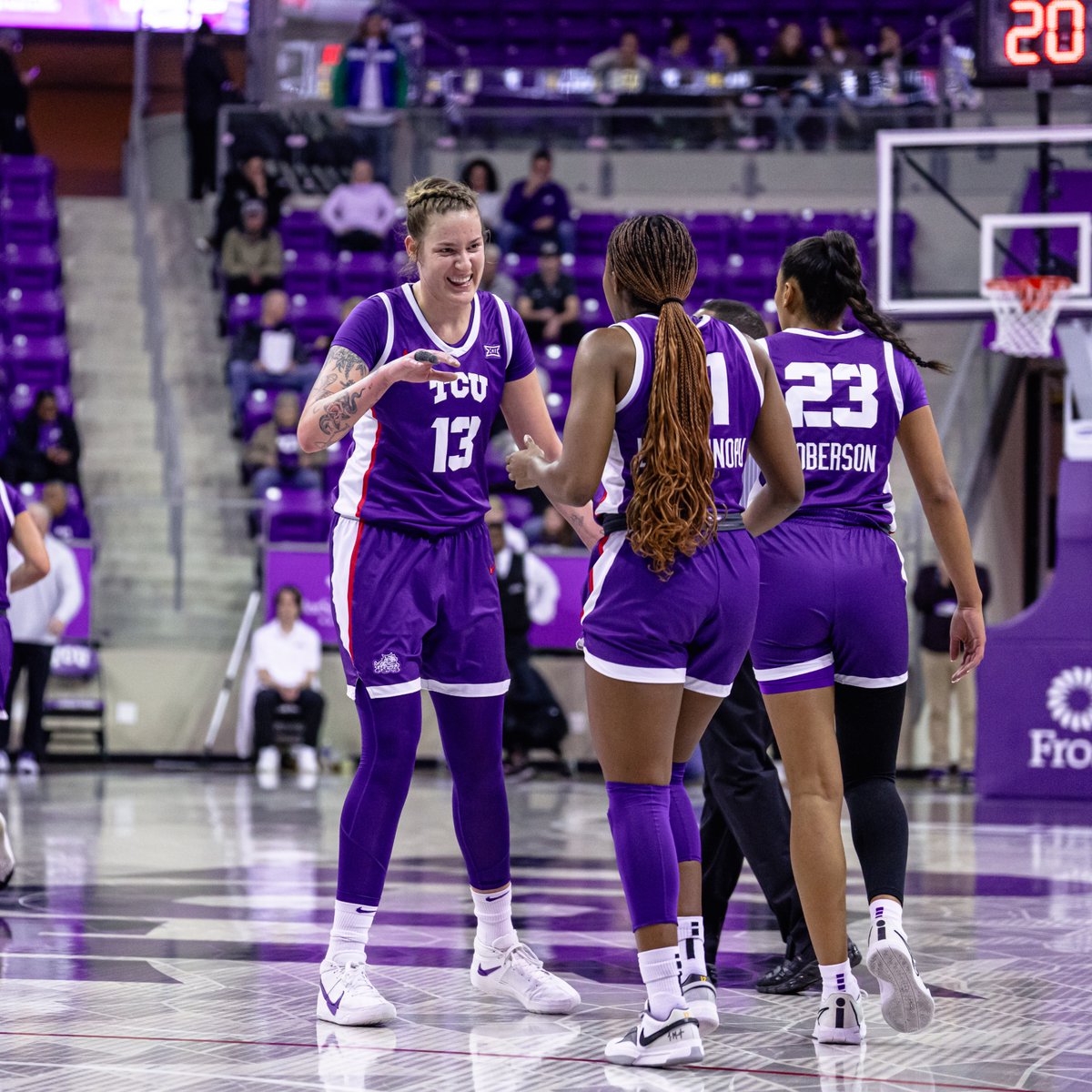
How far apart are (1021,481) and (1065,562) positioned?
4739 millimetres

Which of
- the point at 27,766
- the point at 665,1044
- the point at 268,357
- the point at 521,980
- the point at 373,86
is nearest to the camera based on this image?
the point at 665,1044

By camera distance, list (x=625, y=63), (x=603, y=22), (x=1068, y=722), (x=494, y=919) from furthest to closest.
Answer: (x=603, y=22), (x=625, y=63), (x=1068, y=722), (x=494, y=919)

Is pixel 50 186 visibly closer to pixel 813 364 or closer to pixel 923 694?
pixel 923 694

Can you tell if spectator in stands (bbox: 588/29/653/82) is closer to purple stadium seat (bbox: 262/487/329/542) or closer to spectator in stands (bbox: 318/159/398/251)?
spectator in stands (bbox: 318/159/398/251)

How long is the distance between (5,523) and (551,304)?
31.4 feet

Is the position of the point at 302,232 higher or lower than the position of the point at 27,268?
higher

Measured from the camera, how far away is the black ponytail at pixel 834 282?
462 centimetres

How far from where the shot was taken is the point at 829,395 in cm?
456

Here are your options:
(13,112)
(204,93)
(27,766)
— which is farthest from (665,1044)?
(13,112)

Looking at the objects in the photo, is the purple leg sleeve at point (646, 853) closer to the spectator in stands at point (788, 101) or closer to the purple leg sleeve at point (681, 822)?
the purple leg sleeve at point (681, 822)

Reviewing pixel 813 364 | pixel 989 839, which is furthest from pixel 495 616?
pixel 989 839

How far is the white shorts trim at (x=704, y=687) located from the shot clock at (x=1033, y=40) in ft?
25.0

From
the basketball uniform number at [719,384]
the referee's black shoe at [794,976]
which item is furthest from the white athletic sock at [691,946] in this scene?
the basketball uniform number at [719,384]

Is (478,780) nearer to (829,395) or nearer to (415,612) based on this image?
(415,612)
